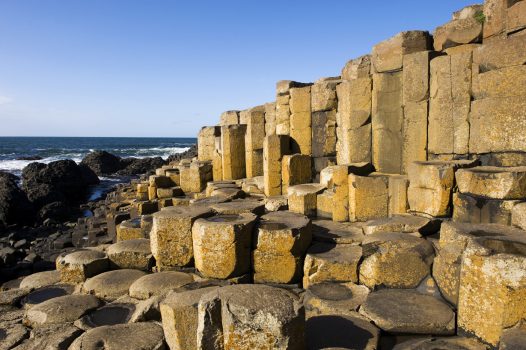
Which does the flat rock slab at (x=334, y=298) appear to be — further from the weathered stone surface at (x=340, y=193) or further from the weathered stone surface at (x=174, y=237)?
the weathered stone surface at (x=340, y=193)

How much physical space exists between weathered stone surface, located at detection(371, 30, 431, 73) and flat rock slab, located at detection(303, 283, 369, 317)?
4222 mm

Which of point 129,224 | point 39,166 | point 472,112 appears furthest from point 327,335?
point 39,166

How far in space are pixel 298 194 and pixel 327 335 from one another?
3.71m

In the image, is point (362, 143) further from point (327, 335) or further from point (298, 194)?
point (327, 335)

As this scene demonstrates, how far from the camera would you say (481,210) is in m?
4.85

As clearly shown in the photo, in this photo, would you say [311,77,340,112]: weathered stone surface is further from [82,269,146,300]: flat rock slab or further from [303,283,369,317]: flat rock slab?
[82,269,146,300]: flat rock slab

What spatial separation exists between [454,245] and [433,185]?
1.45 metres

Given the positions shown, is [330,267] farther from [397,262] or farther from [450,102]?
[450,102]

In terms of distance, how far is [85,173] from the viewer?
27344 mm

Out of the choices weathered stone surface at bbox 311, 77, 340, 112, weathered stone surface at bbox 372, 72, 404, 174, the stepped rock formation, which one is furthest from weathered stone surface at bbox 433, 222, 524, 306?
weathered stone surface at bbox 311, 77, 340, 112

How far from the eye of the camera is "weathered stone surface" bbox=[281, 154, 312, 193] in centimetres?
855

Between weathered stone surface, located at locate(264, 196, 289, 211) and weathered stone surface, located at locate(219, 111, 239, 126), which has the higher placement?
weathered stone surface, located at locate(219, 111, 239, 126)

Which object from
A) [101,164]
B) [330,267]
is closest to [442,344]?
[330,267]

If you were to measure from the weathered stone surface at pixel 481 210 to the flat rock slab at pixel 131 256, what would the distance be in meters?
4.67
